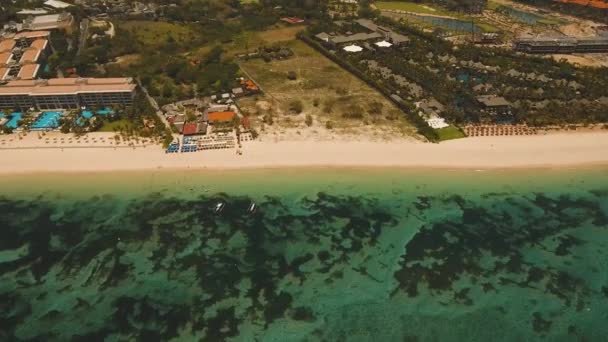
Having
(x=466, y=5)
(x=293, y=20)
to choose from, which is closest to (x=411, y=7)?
(x=466, y=5)

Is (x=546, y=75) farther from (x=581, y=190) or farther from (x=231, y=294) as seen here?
(x=231, y=294)

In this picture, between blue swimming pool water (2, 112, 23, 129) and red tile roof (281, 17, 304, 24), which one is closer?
blue swimming pool water (2, 112, 23, 129)

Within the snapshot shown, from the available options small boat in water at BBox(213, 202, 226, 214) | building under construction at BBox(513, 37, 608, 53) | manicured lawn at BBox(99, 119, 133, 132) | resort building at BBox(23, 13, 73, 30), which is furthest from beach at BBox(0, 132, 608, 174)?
resort building at BBox(23, 13, 73, 30)

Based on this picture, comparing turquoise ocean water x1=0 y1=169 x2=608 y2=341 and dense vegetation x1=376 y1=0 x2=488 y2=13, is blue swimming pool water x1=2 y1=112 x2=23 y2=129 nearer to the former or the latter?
turquoise ocean water x1=0 y1=169 x2=608 y2=341

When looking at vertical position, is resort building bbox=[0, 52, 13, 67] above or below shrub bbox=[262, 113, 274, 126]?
above

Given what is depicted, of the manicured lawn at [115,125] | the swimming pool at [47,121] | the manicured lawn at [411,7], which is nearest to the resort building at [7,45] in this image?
the swimming pool at [47,121]

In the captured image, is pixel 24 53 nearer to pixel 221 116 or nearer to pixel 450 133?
pixel 221 116

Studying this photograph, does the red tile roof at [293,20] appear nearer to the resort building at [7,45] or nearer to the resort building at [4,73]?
the resort building at [7,45]

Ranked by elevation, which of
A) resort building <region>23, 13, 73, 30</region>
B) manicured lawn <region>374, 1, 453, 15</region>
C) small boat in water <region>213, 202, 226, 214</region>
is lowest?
small boat in water <region>213, 202, 226, 214</region>
